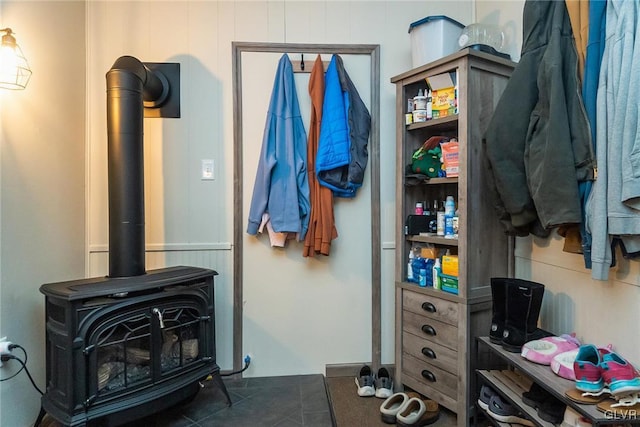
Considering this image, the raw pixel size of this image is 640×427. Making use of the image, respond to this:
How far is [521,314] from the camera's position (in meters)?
1.52

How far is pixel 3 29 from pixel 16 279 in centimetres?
106

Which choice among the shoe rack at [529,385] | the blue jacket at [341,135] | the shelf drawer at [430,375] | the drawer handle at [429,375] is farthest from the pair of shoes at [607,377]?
the blue jacket at [341,135]

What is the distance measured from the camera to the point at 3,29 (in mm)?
1532

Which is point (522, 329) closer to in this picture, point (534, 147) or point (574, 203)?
point (574, 203)

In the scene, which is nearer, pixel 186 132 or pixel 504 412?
pixel 504 412

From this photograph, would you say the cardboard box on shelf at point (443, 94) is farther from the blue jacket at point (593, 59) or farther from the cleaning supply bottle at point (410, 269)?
the cleaning supply bottle at point (410, 269)

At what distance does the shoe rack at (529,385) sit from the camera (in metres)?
1.05

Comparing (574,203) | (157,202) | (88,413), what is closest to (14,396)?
(88,413)

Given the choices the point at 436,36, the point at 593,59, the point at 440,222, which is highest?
the point at 436,36

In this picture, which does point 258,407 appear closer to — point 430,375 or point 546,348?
point 430,375

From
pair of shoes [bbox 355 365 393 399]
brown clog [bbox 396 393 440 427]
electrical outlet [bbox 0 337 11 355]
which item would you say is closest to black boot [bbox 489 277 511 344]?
brown clog [bbox 396 393 440 427]

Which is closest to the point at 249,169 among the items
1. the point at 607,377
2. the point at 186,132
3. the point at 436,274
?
the point at 186,132

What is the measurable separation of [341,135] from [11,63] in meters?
1.51

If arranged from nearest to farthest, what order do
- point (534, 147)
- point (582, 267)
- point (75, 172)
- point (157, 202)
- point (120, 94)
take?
point (534, 147)
point (582, 267)
point (120, 94)
point (75, 172)
point (157, 202)
